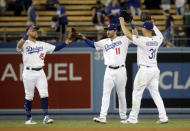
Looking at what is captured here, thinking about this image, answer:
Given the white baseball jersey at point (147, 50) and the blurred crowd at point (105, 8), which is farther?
the blurred crowd at point (105, 8)

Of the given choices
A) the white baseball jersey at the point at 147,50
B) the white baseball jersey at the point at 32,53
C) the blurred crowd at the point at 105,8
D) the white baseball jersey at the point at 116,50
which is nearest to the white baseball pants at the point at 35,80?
the white baseball jersey at the point at 32,53

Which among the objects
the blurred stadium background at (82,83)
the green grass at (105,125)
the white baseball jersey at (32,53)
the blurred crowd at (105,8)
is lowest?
the green grass at (105,125)

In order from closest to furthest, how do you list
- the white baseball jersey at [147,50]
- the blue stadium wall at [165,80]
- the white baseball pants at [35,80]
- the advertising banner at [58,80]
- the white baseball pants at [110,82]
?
the white baseball jersey at [147,50] < the white baseball pants at [110,82] < the white baseball pants at [35,80] < the blue stadium wall at [165,80] < the advertising banner at [58,80]

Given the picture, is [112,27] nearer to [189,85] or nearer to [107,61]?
[107,61]

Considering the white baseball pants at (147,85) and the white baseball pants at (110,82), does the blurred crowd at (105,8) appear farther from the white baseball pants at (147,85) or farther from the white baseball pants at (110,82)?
the white baseball pants at (147,85)

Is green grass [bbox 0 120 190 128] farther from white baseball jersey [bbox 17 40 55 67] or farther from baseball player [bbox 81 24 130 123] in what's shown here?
white baseball jersey [bbox 17 40 55 67]

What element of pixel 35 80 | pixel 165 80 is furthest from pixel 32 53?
pixel 165 80

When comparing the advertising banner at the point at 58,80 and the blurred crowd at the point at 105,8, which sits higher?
the blurred crowd at the point at 105,8

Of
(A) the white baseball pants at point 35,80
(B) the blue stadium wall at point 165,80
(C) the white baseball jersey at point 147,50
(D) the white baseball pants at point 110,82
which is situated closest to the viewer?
(C) the white baseball jersey at point 147,50

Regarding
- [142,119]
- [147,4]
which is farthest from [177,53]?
[147,4]

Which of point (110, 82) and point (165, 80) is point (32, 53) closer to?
point (110, 82)

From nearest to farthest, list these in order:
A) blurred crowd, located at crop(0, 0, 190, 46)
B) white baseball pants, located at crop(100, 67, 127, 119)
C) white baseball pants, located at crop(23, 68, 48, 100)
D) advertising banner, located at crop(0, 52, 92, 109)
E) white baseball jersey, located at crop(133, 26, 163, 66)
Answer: white baseball jersey, located at crop(133, 26, 163, 66) → white baseball pants, located at crop(100, 67, 127, 119) → white baseball pants, located at crop(23, 68, 48, 100) → advertising banner, located at crop(0, 52, 92, 109) → blurred crowd, located at crop(0, 0, 190, 46)

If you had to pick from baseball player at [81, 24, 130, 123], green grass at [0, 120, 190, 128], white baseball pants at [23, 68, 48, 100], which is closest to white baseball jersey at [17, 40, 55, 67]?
white baseball pants at [23, 68, 48, 100]

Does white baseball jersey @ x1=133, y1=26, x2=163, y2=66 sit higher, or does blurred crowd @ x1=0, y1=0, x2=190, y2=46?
blurred crowd @ x1=0, y1=0, x2=190, y2=46
